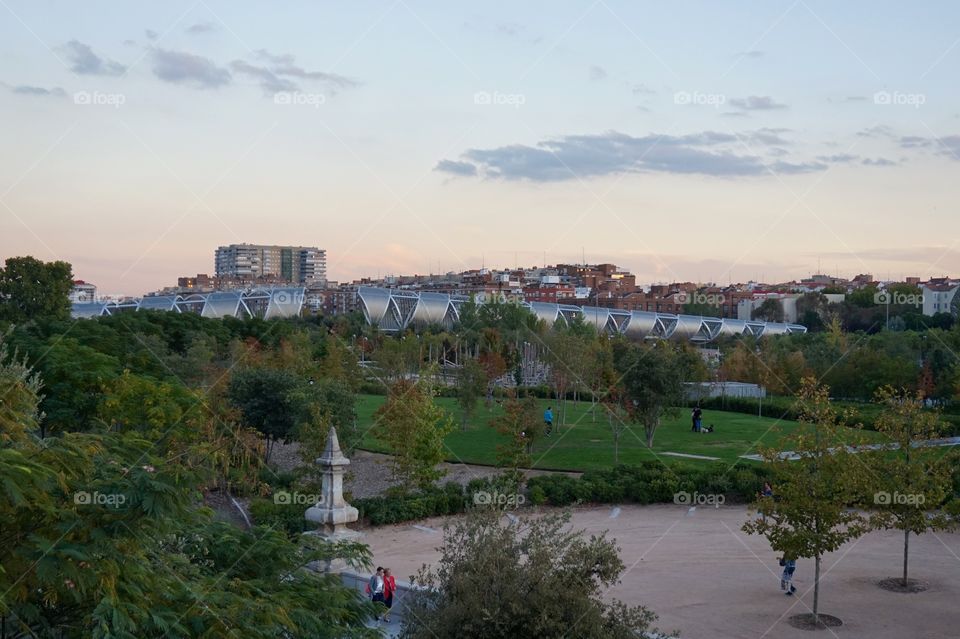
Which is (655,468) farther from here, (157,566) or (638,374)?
(157,566)

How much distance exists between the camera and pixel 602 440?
1273 inches

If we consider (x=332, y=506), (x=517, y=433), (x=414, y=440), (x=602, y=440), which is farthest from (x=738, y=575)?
(x=602, y=440)

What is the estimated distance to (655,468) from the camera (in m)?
23.5

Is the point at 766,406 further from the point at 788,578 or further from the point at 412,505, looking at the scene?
the point at 788,578

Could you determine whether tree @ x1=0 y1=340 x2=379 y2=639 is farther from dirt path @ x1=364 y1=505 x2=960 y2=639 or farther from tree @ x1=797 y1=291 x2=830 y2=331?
tree @ x1=797 y1=291 x2=830 y2=331

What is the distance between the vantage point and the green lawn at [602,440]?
28.3 metres

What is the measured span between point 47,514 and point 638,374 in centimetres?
2423

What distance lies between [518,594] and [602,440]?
80.0 feet

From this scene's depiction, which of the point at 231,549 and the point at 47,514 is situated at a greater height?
the point at 47,514

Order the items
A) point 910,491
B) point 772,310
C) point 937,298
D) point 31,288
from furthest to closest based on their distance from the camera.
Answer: point 772,310 → point 937,298 → point 31,288 → point 910,491

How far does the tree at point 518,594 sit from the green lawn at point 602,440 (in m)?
16.0

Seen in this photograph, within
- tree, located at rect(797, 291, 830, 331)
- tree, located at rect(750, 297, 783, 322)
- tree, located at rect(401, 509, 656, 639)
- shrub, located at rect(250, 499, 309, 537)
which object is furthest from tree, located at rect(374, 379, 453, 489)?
tree, located at rect(750, 297, 783, 322)

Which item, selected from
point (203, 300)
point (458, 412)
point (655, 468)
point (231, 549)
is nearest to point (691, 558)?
point (655, 468)

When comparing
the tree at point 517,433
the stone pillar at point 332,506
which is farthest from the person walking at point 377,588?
the tree at point 517,433
